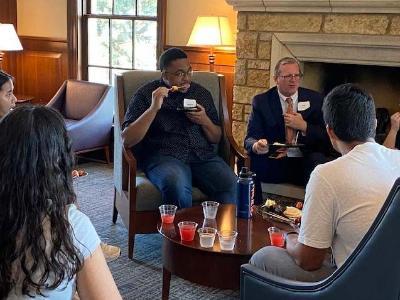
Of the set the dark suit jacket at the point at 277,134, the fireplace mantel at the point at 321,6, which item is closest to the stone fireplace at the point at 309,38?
the fireplace mantel at the point at 321,6

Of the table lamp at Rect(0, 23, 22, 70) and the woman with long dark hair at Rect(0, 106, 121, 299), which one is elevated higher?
the table lamp at Rect(0, 23, 22, 70)

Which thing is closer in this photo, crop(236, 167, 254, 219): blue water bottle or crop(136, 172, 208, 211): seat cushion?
crop(236, 167, 254, 219): blue water bottle

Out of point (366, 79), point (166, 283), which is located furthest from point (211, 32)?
point (166, 283)

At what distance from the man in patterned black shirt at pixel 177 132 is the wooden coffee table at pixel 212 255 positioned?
624 millimetres

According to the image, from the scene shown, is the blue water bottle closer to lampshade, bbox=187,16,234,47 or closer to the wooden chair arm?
the wooden chair arm

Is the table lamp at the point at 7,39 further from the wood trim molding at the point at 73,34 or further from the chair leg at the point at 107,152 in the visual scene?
the chair leg at the point at 107,152

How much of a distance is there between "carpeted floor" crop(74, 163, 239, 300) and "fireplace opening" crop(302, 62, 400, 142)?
5.29ft

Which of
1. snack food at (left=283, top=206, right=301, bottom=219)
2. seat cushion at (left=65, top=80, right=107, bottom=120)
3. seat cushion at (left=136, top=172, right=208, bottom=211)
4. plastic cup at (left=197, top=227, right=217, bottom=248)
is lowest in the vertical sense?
seat cushion at (left=136, top=172, right=208, bottom=211)

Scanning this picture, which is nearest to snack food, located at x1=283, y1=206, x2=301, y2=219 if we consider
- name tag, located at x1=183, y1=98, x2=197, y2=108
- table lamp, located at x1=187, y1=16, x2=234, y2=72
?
name tag, located at x1=183, y1=98, x2=197, y2=108

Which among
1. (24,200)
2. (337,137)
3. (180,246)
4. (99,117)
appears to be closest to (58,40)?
(99,117)

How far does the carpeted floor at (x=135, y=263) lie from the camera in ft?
9.05

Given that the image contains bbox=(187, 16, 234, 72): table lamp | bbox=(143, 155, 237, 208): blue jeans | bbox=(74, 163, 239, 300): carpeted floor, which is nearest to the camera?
bbox=(74, 163, 239, 300): carpeted floor

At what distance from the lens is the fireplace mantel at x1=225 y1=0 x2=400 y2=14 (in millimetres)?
3471

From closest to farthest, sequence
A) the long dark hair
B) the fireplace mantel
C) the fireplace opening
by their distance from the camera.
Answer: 1. the long dark hair
2. the fireplace mantel
3. the fireplace opening
